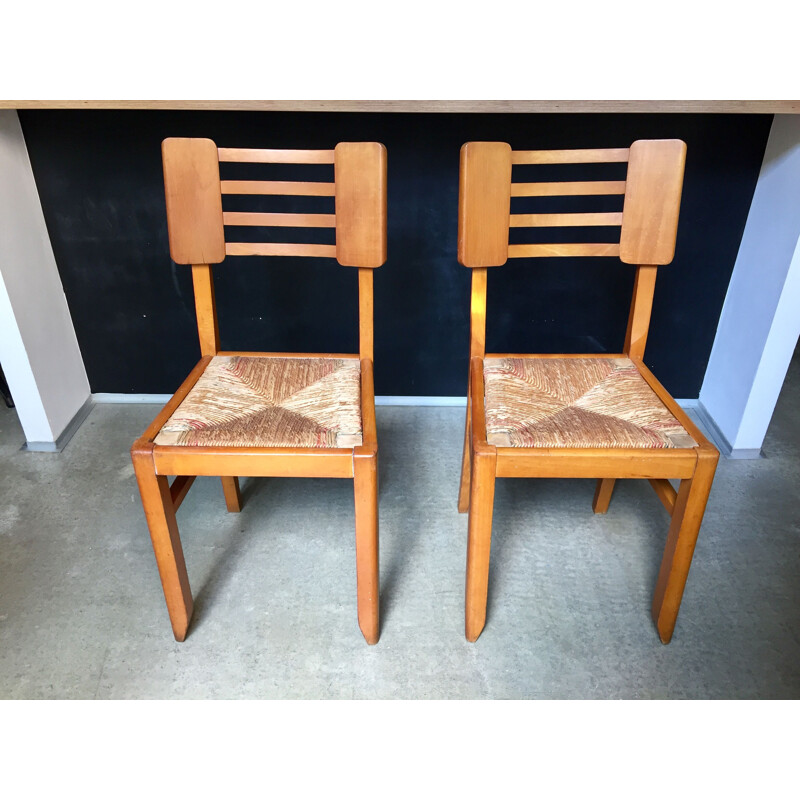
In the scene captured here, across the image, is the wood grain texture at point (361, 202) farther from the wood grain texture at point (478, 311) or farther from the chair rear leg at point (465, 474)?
the chair rear leg at point (465, 474)

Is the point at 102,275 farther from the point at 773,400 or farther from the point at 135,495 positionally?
the point at 773,400

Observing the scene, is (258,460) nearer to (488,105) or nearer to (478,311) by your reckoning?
(478,311)

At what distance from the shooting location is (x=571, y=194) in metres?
1.36

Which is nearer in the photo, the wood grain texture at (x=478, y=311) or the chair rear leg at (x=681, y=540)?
the chair rear leg at (x=681, y=540)

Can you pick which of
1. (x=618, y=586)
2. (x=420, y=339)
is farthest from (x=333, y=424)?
(x=420, y=339)

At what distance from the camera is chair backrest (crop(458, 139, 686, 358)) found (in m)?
1.33

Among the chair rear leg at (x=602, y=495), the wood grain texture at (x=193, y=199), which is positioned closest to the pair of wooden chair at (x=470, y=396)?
the wood grain texture at (x=193, y=199)

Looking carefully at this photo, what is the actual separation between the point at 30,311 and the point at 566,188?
4.89ft

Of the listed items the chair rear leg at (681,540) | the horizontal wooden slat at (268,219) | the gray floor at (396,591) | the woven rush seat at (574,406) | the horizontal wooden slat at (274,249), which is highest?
the horizontal wooden slat at (268,219)

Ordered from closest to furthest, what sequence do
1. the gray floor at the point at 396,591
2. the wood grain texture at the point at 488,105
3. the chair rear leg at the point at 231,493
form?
the gray floor at the point at 396,591, the wood grain texture at the point at 488,105, the chair rear leg at the point at 231,493

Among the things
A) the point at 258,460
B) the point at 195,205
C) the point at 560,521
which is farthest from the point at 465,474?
the point at 195,205

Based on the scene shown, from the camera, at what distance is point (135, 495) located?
179cm

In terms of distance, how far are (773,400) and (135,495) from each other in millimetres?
1814

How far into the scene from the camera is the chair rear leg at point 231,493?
1696 millimetres
